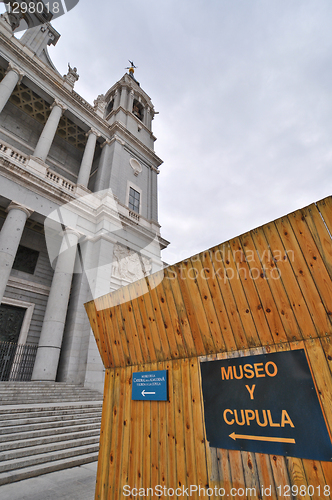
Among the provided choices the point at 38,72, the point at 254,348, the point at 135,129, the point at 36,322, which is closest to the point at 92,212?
the point at 36,322

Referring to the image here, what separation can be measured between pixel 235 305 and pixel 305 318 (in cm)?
72

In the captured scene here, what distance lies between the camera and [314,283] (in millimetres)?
2424

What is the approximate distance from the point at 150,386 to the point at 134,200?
1832 cm

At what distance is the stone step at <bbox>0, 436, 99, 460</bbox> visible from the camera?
4.79 m

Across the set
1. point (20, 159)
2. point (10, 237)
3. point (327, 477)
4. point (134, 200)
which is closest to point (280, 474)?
point (327, 477)

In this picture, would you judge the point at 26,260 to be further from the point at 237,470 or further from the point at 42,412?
the point at 237,470

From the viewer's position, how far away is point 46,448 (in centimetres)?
530

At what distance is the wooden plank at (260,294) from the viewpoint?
8.48ft

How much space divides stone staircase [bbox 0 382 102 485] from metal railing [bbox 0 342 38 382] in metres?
3.44

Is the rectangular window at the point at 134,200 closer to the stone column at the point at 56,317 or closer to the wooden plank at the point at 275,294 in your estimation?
the stone column at the point at 56,317

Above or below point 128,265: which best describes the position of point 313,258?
below

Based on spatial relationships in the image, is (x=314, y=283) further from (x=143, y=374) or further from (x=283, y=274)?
(x=143, y=374)

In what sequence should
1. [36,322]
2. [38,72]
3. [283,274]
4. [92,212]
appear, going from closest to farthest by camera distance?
[283,274]
[36,322]
[92,212]
[38,72]

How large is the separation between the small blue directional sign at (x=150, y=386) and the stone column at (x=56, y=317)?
9808 mm
